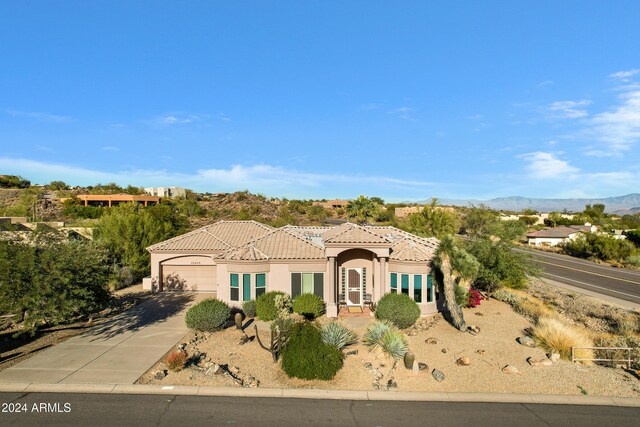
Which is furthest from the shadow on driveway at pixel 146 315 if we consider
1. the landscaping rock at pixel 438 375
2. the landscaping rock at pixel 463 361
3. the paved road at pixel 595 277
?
the paved road at pixel 595 277

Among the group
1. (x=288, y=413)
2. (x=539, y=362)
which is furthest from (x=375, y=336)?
(x=539, y=362)

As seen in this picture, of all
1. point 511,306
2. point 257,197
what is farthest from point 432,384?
point 257,197

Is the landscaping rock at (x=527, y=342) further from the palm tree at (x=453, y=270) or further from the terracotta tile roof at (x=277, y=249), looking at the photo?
the terracotta tile roof at (x=277, y=249)

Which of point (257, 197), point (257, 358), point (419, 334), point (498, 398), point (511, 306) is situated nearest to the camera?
point (498, 398)

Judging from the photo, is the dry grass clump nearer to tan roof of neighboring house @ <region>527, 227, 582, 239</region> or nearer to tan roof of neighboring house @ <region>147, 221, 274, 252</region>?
tan roof of neighboring house @ <region>147, 221, 274, 252</region>

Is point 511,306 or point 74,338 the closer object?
point 74,338

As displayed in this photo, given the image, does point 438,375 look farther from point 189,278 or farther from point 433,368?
point 189,278

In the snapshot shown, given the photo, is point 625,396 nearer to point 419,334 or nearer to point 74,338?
point 419,334

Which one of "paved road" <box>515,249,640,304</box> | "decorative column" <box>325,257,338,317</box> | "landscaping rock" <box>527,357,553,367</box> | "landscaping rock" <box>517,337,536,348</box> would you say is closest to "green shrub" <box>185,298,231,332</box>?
"decorative column" <box>325,257,338,317</box>
